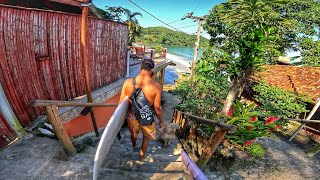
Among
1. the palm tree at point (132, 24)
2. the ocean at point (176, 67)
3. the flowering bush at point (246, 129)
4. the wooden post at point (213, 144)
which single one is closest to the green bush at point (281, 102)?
the flowering bush at point (246, 129)

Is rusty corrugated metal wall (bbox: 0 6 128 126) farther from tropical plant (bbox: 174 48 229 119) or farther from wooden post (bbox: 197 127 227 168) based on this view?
wooden post (bbox: 197 127 227 168)

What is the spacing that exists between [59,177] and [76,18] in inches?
160

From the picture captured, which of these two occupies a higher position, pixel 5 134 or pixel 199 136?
pixel 5 134

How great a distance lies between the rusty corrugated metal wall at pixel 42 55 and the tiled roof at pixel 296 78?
7.15 meters

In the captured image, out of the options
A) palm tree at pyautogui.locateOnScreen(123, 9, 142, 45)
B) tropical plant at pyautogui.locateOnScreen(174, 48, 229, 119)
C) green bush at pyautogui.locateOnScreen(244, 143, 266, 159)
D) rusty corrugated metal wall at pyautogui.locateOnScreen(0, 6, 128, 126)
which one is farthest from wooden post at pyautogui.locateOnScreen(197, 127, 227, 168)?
palm tree at pyautogui.locateOnScreen(123, 9, 142, 45)

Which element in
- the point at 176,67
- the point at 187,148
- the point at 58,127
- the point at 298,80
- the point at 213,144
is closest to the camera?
the point at 58,127

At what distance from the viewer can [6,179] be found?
2.58 meters

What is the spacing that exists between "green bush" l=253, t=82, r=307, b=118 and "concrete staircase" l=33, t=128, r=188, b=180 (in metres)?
5.14

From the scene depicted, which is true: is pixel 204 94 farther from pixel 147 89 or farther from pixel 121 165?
pixel 121 165

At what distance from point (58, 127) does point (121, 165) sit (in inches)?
46.3

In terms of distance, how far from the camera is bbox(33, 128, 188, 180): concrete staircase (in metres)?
2.89

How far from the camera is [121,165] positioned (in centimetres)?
336

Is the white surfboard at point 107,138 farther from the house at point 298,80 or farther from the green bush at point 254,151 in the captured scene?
the house at point 298,80

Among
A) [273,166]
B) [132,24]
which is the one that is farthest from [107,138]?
[132,24]
